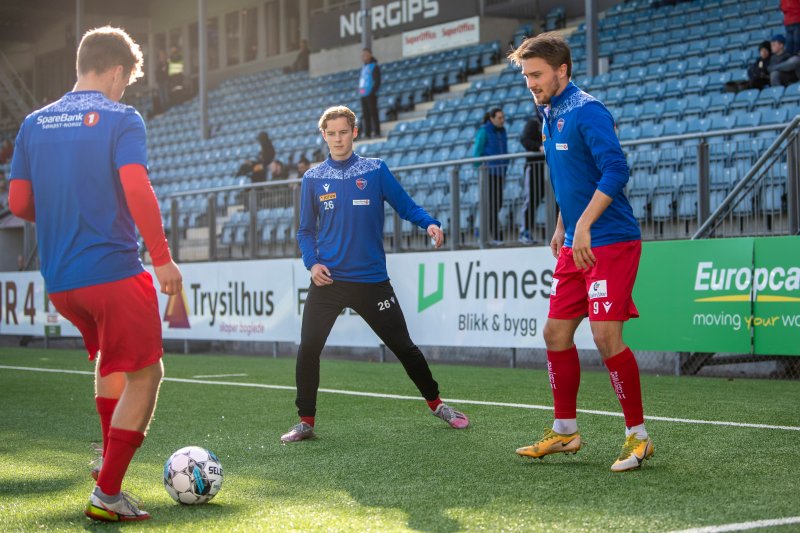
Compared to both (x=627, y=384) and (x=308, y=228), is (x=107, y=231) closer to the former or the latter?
(x=627, y=384)

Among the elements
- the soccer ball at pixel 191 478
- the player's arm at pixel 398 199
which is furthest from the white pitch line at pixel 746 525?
the player's arm at pixel 398 199

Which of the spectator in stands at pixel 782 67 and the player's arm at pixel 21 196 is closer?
the player's arm at pixel 21 196

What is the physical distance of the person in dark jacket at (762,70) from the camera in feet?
49.4

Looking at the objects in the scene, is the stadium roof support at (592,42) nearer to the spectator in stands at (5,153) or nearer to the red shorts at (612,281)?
the red shorts at (612,281)

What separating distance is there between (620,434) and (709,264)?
4.58 m

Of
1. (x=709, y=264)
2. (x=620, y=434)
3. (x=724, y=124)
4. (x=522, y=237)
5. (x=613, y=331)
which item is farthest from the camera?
(x=724, y=124)

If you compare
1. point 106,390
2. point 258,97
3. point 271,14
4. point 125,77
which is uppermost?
point 271,14

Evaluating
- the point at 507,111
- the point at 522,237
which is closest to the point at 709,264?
the point at 522,237

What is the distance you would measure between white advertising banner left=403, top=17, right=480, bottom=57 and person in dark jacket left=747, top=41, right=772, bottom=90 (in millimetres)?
11581

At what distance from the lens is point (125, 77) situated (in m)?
4.42

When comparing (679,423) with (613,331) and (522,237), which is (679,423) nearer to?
(613,331)

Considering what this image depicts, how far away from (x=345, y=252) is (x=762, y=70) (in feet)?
32.7

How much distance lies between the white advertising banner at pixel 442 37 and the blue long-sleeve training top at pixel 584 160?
69.2ft

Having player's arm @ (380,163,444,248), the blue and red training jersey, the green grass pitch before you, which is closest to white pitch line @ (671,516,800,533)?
the green grass pitch
